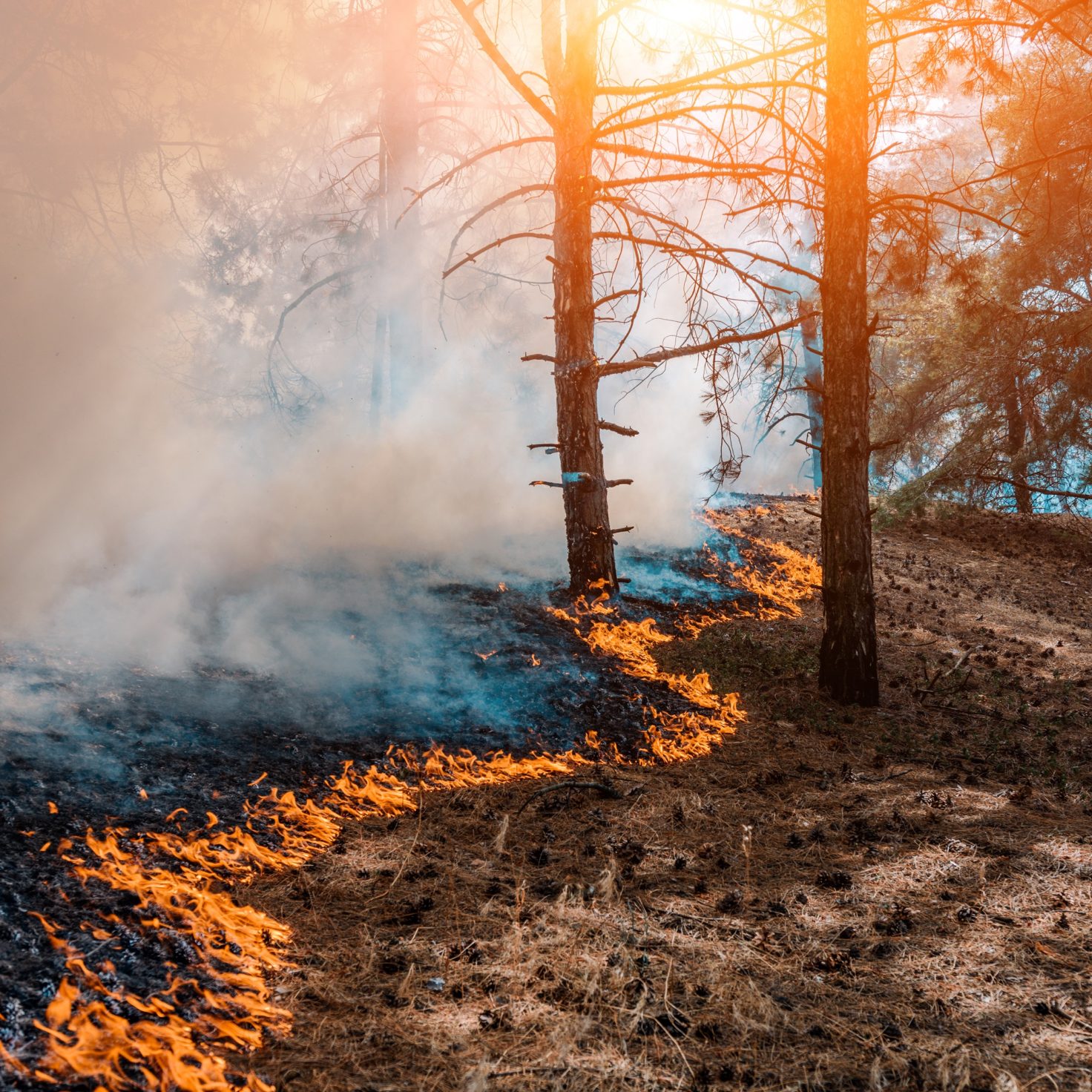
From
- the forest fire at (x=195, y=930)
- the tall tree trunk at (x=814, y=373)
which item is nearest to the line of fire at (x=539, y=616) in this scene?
the forest fire at (x=195, y=930)

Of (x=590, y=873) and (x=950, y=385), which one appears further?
(x=950, y=385)

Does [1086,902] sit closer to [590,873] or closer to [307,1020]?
[590,873]

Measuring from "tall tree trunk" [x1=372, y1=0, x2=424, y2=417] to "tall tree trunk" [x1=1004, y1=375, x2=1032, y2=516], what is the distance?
385 inches

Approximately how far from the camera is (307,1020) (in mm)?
2416

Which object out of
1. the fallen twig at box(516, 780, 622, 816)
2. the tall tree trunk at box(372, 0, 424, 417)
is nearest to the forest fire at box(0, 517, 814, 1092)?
the fallen twig at box(516, 780, 622, 816)

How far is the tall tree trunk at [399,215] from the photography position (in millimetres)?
12695

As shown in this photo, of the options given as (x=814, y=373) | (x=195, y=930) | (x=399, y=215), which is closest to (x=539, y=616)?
(x=195, y=930)

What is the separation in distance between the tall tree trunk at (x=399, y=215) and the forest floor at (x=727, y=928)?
10102 millimetres

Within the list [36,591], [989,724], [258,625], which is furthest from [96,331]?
[989,724]

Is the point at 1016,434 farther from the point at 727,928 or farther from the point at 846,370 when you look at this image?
the point at 727,928

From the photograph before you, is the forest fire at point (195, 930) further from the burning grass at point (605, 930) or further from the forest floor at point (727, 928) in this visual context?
the forest floor at point (727, 928)

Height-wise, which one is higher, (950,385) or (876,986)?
(950,385)

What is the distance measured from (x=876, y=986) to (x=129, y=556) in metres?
6.26

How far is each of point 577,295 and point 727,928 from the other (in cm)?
601
